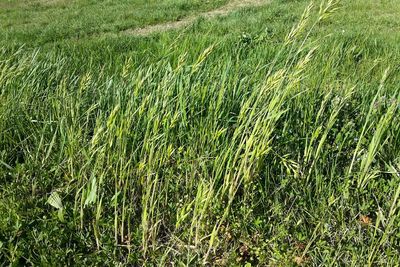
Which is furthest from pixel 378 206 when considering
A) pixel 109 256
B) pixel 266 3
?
pixel 266 3

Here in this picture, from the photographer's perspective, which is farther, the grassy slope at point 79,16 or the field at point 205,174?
the grassy slope at point 79,16

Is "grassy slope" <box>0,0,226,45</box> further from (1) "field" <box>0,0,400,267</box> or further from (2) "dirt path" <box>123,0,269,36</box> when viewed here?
(1) "field" <box>0,0,400,267</box>

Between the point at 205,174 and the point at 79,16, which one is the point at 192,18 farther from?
the point at 205,174

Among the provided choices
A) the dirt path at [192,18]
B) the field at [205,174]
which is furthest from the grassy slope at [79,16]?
the field at [205,174]

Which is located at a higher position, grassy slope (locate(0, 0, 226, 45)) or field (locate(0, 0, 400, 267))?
field (locate(0, 0, 400, 267))

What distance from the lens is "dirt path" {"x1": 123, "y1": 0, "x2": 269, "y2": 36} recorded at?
8.75m

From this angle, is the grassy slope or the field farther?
the grassy slope

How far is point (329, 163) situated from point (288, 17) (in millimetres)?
6383

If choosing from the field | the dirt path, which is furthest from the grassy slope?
the field

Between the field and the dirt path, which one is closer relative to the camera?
the field

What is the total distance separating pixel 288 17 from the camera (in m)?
8.27

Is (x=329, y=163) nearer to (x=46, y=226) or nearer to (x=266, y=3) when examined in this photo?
(x=46, y=226)

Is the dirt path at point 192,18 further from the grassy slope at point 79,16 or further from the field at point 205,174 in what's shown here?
the field at point 205,174

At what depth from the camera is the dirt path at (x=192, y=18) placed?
28.7 feet
